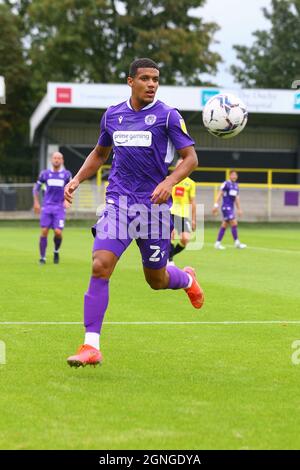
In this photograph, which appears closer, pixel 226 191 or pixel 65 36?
pixel 226 191

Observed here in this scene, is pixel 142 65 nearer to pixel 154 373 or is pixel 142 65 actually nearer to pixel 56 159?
pixel 154 373

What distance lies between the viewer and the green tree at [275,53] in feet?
250

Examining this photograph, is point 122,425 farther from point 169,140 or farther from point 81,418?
point 169,140

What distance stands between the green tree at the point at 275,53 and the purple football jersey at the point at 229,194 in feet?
162

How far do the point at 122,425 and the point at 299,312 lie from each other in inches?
234

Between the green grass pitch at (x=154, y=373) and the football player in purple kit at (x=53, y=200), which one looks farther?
the football player in purple kit at (x=53, y=200)

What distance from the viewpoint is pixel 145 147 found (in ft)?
24.1

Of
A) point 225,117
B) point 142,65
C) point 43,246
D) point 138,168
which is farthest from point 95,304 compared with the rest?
point 43,246

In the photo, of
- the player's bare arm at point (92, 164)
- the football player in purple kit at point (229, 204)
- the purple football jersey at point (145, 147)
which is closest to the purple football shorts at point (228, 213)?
the football player in purple kit at point (229, 204)

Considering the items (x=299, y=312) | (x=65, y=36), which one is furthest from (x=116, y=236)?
(x=65, y=36)

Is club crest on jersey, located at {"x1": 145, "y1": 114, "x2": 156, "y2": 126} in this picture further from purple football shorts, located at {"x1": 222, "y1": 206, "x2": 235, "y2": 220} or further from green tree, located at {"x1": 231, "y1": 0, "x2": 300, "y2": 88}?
green tree, located at {"x1": 231, "y1": 0, "x2": 300, "y2": 88}

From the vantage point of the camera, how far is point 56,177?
18.8 m

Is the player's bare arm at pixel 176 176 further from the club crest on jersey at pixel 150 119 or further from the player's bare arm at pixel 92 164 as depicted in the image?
the player's bare arm at pixel 92 164

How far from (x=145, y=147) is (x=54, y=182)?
38.1ft
